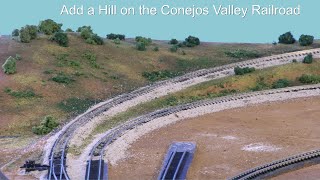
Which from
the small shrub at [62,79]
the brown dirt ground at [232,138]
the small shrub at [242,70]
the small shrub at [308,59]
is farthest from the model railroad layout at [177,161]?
the small shrub at [308,59]

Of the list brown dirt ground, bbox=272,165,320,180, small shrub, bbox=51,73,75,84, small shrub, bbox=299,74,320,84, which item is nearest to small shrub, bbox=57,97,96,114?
small shrub, bbox=51,73,75,84

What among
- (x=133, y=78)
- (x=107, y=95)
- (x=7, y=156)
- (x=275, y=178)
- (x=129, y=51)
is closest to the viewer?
(x=275, y=178)

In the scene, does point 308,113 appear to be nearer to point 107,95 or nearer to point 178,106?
point 178,106

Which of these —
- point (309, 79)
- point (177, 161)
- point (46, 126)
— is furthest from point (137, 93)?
point (177, 161)

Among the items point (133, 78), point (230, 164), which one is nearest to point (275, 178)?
point (230, 164)

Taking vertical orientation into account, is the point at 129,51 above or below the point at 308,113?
above

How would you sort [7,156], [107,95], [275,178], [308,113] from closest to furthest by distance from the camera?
[275,178]
[7,156]
[308,113]
[107,95]

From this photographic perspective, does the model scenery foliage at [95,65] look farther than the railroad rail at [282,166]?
Yes

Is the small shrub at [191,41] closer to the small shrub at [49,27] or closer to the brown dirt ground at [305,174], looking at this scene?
the small shrub at [49,27]
